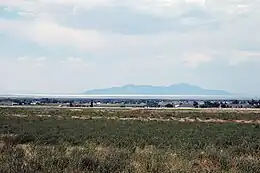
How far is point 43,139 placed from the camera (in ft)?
81.4

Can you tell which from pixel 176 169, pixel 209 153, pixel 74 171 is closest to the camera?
pixel 74 171

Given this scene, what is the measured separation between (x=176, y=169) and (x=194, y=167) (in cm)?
116

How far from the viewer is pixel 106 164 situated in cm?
1347

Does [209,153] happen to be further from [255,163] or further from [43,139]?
[43,139]

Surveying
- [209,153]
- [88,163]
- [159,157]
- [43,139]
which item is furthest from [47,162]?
[43,139]

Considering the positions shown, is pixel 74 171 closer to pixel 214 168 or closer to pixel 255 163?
pixel 214 168

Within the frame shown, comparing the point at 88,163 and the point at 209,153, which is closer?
the point at 88,163

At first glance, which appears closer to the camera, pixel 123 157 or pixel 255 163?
pixel 255 163

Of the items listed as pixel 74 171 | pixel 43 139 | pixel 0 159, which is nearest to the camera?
pixel 74 171

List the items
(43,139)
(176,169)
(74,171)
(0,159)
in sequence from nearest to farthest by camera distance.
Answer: (74,171) → (176,169) → (0,159) → (43,139)

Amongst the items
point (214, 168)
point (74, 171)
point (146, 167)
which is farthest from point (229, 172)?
point (74, 171)

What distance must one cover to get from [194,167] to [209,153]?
2615 millimetres

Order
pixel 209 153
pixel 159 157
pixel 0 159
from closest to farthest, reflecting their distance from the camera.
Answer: pixel 0 159 < pixel 159 157 < pixel 209 153

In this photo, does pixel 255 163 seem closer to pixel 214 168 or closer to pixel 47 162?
pixel 214 168
